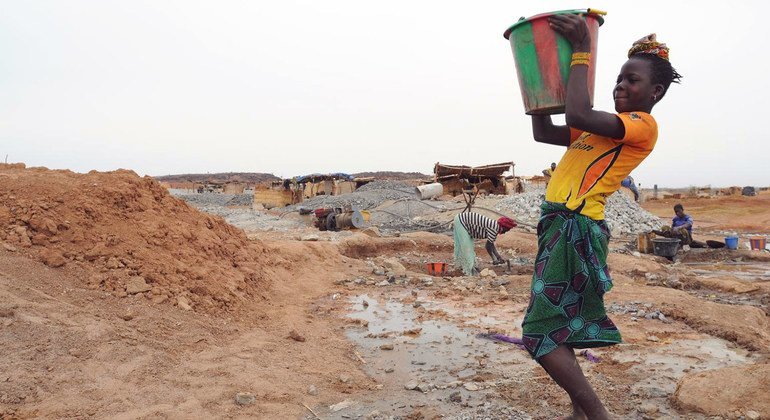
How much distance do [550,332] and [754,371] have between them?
1.63 m

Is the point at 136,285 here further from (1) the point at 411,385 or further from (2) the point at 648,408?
(2) the point at 648,408

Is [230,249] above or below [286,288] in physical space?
above

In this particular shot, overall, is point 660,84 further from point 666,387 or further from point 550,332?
point 666,387

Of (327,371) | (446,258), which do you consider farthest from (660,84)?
(446,258)

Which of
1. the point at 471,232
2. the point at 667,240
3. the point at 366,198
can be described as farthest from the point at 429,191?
the point at 471,232

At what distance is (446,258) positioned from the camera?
10414 mm

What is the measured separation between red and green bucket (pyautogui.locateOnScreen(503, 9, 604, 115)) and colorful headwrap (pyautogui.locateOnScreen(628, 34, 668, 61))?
17 cm

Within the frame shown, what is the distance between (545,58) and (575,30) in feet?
0.53

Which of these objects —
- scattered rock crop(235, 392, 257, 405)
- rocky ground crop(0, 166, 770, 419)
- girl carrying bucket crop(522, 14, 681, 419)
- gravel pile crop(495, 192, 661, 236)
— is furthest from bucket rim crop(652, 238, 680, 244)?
scattered rock crop(235, 392, 257, 405)

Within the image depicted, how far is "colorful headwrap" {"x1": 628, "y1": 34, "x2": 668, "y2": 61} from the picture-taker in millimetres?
2045

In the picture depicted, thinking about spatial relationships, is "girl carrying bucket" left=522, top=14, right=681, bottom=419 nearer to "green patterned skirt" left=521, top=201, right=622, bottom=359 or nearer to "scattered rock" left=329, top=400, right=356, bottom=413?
"green patterned skirt" left=521, top=201, right=622, bottom=359

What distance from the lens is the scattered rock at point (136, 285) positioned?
405cm

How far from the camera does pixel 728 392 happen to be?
2717 millimetres

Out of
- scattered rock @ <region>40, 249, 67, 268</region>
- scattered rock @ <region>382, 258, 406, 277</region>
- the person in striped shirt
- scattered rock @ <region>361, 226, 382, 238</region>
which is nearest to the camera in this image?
scattered rock @ <region>40, 249, 67, 268</region>
